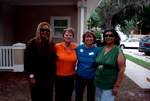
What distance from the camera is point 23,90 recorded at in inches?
180

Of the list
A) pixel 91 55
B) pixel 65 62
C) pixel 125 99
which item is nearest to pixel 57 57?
pixel 65 62

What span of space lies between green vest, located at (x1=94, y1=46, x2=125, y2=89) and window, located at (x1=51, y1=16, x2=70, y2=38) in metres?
5.81

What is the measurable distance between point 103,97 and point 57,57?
Result: 1.03 meters

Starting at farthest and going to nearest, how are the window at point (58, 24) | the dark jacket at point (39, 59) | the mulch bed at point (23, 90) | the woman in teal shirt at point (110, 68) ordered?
the window at point (58, 24)
the mulch bed at point (23, 90)
the dark jacket at point (39, 59)
the woman in teal shirt at point (110, 68)

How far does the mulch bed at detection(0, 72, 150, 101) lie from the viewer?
412 centimetres

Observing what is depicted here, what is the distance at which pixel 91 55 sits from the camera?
265 centimetres

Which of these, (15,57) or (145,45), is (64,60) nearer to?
(15,57)

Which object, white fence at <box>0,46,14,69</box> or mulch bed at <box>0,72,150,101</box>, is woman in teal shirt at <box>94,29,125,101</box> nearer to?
mulch bed at <box>0,72,150,101</box>

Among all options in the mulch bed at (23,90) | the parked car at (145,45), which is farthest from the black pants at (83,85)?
the parked car at (145,45)

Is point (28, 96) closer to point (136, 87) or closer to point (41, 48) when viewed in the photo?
point (41, 48)

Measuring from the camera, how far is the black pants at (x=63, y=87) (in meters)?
2.80

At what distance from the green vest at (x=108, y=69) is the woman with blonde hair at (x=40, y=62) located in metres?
0.82

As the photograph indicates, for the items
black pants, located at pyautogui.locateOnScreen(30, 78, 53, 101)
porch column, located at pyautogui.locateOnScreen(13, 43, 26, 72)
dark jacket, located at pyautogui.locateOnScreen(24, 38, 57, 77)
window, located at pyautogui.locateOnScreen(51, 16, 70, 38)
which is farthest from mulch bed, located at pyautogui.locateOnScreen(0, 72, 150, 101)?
window, located at pyautogui.locateOnScreen(51, 16, 70, 38)

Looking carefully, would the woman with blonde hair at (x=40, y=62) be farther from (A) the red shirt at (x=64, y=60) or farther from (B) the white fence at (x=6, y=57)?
(B) the white fence at (x=6, y=57)
